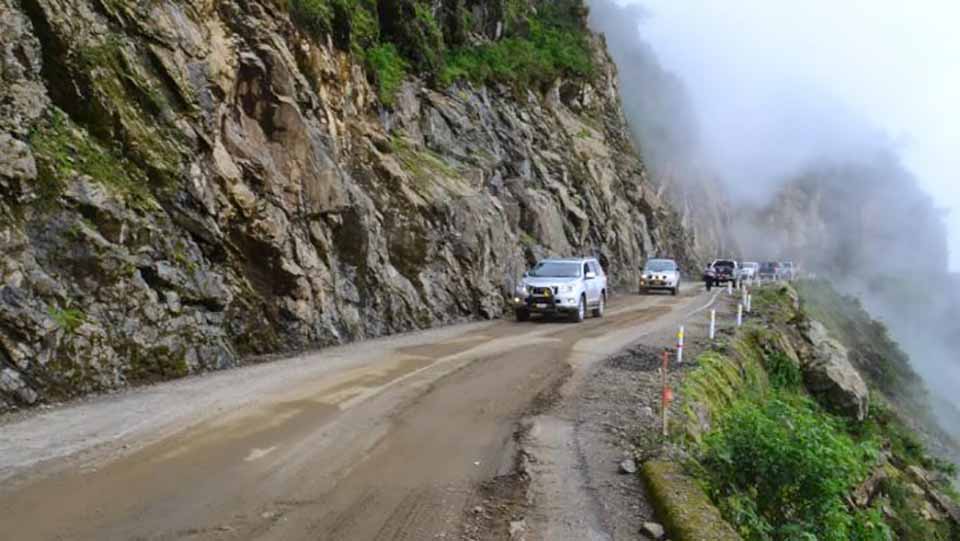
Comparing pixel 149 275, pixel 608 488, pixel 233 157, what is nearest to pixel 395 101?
pixel 233 157

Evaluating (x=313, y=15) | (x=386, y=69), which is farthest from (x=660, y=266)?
(x=313, y=15)

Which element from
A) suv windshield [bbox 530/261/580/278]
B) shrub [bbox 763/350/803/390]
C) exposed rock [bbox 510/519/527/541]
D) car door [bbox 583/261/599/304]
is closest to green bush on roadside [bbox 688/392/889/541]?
exposed rock [bbox 510/519/527/541]

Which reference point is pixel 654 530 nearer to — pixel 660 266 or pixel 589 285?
pixel 589 285

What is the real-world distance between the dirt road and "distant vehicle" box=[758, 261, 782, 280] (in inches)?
1778

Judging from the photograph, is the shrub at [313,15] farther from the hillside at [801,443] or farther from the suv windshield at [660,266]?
the suv windshield at [660,266]

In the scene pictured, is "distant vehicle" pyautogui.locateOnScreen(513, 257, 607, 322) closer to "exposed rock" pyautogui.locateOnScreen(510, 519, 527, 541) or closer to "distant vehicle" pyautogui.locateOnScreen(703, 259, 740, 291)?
"exposed rock" pyautogui.locateOnScreen(510, 519, 527, 541)

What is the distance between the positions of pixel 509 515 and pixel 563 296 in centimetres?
1609

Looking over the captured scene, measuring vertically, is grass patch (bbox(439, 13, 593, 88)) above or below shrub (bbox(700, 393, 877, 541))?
above

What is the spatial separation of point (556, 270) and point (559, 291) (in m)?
1.39

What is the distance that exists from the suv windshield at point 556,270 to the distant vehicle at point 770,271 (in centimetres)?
3460

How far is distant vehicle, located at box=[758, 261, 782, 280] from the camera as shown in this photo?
54.2 meters

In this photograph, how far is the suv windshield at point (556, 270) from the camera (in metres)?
23.0

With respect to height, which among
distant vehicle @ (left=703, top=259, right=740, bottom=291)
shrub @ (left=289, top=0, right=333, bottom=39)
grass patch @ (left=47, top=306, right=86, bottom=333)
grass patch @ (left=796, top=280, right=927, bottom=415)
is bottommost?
grass patch @ (left=796, top=280, right=927, bottom=415)

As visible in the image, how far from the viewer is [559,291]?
72.2 ft
